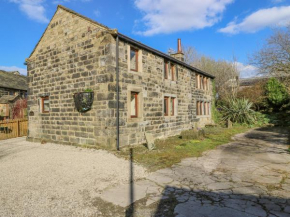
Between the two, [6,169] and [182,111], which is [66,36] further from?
[182,111]

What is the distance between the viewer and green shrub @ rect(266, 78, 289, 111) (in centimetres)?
1942

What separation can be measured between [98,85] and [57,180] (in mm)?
4434

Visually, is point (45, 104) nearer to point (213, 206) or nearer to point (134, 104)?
point (134, 104)

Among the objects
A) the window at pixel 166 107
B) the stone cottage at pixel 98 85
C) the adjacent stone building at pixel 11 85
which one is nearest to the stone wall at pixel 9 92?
the adjacent stone building at pixel 11 85

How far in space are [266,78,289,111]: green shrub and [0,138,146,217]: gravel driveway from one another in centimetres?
1917

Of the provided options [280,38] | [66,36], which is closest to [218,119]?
[280,38]

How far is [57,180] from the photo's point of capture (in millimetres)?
4996

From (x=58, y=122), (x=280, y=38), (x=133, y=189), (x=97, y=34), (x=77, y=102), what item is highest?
(x=280, y=38)

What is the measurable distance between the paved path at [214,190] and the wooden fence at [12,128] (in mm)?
11684

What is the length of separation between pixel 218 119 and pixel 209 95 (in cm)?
274

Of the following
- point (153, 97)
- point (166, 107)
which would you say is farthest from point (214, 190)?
point (166, 107)

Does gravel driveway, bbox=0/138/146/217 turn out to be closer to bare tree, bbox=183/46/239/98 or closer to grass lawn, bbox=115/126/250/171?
grass lawn, bbox=115/126/250/171

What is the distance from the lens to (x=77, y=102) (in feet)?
29.0

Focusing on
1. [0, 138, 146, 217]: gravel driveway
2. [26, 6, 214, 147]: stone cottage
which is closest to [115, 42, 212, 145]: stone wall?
[26, 6, 214, 147]: stone cottage
